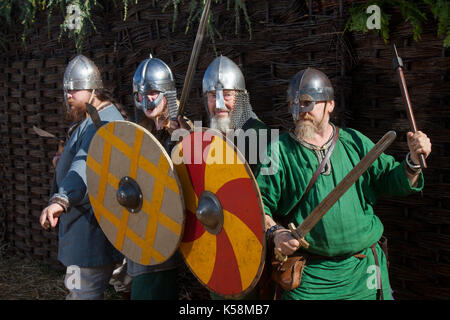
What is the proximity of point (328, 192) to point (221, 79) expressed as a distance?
111cm

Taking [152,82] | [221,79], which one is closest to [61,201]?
[152,82]

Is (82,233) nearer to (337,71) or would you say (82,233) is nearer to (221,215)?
(221,215)

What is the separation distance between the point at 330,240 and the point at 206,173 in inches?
25.2

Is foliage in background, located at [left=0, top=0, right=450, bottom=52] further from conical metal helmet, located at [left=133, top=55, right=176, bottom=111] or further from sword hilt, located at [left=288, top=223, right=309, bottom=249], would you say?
sword hilt, located at [left=288, top=223, right=309, bottom=249]

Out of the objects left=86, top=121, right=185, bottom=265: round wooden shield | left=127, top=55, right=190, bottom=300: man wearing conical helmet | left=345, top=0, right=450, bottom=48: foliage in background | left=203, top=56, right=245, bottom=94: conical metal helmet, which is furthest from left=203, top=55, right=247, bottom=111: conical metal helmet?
left=345, top=0, right=450, bottom=48: foliage in background

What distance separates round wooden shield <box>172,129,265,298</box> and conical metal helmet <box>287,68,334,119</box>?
1.44 ft

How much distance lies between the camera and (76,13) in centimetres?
438

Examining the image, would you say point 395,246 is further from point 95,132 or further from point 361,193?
point 95,132

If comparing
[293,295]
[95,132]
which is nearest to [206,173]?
[293,295]

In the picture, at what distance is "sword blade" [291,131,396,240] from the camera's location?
1.80 meters
